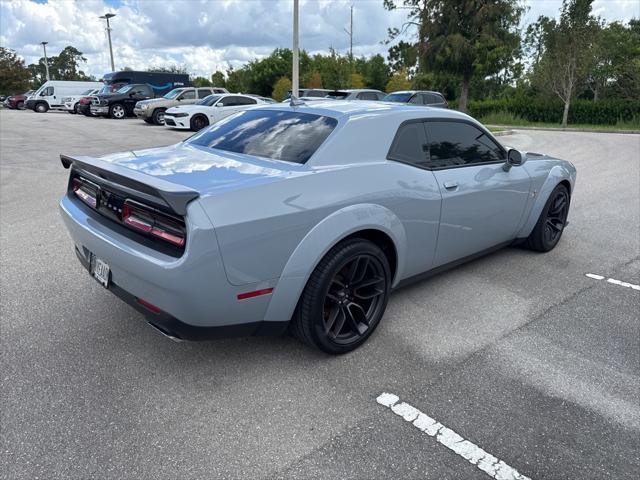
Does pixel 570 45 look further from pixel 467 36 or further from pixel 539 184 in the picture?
pixel 539 184

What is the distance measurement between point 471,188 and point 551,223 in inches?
71.9

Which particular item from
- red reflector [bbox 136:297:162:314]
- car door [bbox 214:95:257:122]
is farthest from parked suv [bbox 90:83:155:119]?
red reflector [bbox 136:297:162:314]

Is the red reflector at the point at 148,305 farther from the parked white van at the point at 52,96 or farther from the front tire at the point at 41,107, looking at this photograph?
the front tire at the point at 41,107

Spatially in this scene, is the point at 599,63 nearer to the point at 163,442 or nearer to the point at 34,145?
the point at 34,145

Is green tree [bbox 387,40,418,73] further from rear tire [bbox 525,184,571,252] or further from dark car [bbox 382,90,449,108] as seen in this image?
rear tire [bbox 525,184,571,252]

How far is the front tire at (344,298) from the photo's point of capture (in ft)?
8.86

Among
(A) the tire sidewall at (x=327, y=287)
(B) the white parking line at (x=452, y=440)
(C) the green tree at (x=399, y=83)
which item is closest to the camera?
(B) the white parking line at (x=452, y=440)

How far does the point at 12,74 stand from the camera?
5472 centimetres

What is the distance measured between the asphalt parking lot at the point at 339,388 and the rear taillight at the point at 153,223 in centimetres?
87

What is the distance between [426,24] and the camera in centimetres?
2827

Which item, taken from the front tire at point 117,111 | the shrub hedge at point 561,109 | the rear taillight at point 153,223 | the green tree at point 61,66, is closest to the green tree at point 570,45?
the shrub hedge at point 561,109

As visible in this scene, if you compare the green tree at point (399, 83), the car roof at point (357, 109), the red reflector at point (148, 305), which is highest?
the green tree at point (399, 83)

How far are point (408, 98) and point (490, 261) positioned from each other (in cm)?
1271

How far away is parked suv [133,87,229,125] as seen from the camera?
20312mm
